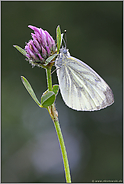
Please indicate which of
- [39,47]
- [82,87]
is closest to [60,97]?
[82,87]

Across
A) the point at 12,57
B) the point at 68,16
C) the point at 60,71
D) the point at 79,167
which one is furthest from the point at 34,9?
the point at 79,167

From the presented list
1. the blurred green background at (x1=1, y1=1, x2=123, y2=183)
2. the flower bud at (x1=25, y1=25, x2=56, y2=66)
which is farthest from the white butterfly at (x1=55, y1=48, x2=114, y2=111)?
the blurred green background at (x1=1, y1=1, x2=123, y2=183)

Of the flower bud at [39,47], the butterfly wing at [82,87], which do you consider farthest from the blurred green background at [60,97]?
the flower bud at [39,47]

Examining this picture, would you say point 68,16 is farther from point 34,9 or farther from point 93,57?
point 93,57

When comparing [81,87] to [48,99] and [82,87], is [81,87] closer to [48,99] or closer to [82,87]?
[82,87]

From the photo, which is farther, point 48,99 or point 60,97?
point 60,97

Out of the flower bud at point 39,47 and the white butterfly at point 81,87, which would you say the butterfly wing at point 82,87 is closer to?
the white butterfly at point 81,87

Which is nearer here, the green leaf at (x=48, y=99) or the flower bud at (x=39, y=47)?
the green leaf at (x=48, y=99)

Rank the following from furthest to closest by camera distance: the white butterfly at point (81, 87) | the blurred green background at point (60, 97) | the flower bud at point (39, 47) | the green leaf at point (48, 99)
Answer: the blurred green background at point (60, 97), the white butterfly at point (81, 87), the flower bud at point (39, 47), the green leaf at point (48, 99)
